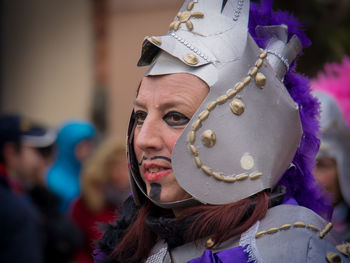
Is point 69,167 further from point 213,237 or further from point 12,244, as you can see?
point 213,237

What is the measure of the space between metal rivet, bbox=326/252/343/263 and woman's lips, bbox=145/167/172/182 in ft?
2.20

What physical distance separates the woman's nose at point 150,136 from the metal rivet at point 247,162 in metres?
0.33

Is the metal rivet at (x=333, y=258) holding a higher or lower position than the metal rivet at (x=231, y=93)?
lower

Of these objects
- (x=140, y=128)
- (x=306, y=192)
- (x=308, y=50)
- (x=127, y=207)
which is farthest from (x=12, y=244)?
(x=308, y=50)

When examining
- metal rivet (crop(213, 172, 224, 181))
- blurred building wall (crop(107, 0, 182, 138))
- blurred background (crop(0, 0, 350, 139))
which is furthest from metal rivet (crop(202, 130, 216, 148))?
blurred building wall (crop(107, 0, 182, 138))

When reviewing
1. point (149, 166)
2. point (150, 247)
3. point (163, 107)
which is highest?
point (163, 107)

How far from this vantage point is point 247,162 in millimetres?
2262

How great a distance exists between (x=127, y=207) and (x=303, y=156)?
2.71 feet

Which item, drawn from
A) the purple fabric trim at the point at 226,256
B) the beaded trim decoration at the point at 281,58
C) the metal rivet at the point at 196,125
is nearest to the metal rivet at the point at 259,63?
the beaded trim decoration at the point at 281,58

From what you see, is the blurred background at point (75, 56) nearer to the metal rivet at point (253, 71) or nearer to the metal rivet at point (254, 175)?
the metal rivet at point (253, 71)

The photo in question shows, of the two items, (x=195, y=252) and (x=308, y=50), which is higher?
(x=195, y=252)

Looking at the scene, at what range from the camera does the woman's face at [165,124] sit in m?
2.28

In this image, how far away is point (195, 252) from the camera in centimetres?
232

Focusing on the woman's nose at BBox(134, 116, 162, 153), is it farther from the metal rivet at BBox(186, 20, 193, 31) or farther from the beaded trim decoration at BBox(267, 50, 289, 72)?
the beaded trim decoration at BBox(267, 50, 289, 72)
